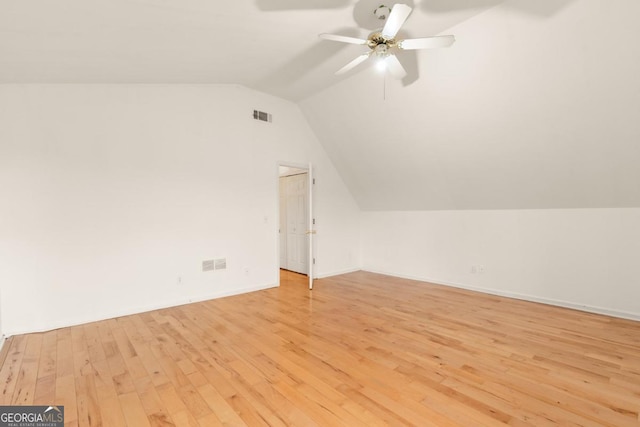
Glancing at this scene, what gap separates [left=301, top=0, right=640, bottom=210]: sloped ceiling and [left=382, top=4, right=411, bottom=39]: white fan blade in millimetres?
1197

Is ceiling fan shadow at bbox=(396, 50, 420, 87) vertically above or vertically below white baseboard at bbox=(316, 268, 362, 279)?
above

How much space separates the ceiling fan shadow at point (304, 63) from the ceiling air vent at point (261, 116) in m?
0.44

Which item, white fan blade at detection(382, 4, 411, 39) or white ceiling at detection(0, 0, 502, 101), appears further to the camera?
white ceiling at detection(0, 0, 502, 101)

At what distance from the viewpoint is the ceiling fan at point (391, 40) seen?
2214mm

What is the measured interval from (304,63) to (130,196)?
2.79 metres

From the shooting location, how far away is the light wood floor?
1969 mm

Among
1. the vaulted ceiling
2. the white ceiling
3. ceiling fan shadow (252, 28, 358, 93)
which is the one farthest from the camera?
ceiling fan shadow (252, 28, 358, 93)

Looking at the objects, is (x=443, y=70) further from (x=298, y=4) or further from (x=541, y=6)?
(x=298, y=4)

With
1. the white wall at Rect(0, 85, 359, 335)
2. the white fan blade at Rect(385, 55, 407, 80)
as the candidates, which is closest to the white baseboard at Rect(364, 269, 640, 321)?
the white wall at Rect(0, 85, 359, 335)

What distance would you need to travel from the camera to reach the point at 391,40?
255 centimetres

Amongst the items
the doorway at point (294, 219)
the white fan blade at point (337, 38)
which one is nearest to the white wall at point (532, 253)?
the doorway at point (294, 219)

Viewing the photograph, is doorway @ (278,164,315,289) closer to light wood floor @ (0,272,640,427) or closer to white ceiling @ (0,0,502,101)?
light wood floor @ (0,272,640,427)

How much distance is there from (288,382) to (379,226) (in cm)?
442

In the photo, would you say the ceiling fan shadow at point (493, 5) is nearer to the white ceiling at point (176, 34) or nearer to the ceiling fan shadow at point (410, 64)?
the white ceiling at point (176, 34)
